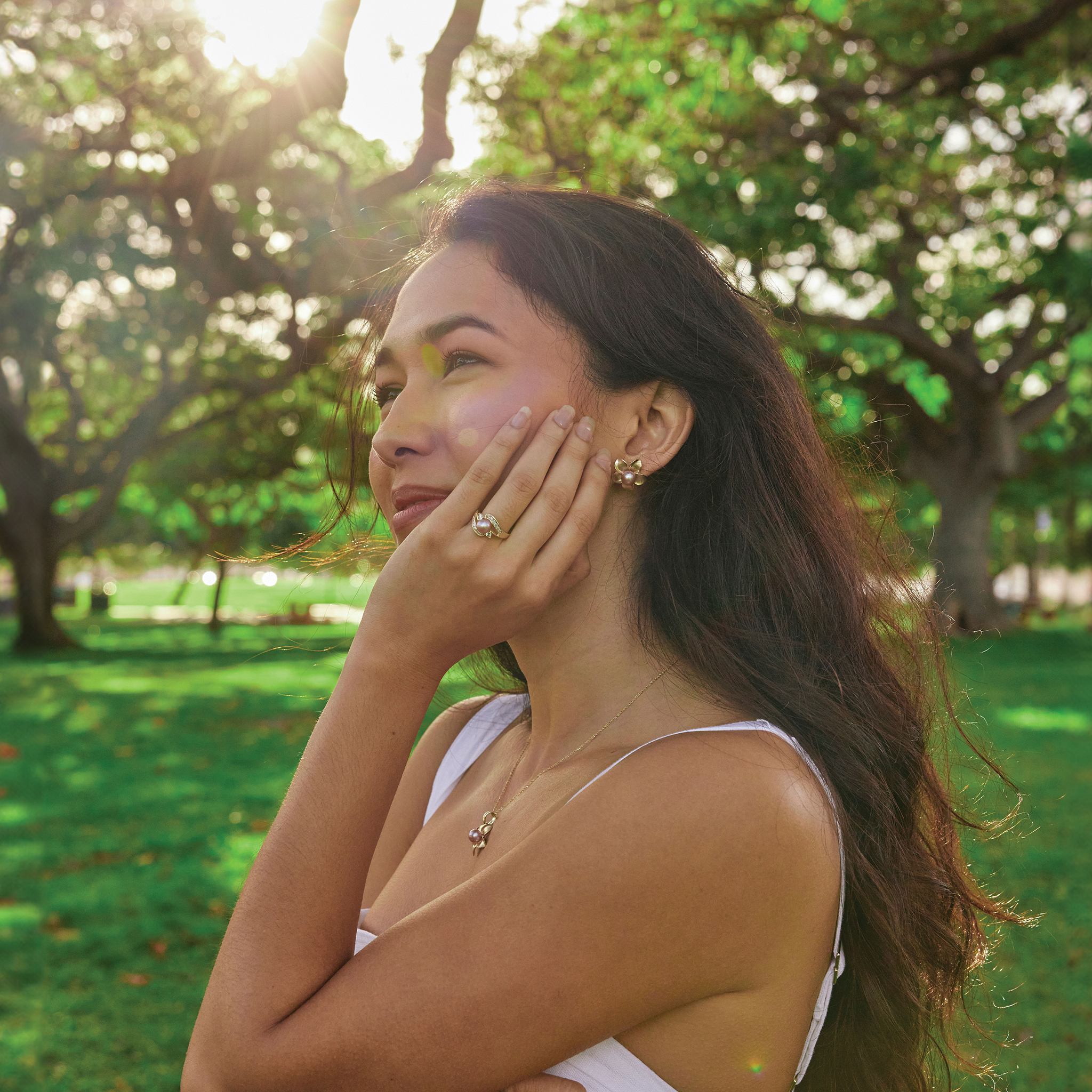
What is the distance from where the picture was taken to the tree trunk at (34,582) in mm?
24984

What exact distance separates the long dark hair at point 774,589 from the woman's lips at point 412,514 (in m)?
0.41

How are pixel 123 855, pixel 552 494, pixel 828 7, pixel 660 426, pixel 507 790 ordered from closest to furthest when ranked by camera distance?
pixel 552 494 → pixel 660 426 → pixel 507 790 → pixel 123 855 → pixel 828 7

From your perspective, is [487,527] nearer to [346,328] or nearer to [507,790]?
[507,790]

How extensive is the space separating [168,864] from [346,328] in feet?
22.6

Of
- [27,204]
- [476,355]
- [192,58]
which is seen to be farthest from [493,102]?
[476,355]

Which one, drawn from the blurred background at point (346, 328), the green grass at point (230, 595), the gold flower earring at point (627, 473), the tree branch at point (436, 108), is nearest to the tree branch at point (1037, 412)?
the blurred background at point (346, 328)

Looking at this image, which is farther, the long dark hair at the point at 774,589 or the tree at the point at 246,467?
the tree at the point at 246,467

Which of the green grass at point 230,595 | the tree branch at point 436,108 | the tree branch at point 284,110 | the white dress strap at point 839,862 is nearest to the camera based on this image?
the white dress strap at point 839,862

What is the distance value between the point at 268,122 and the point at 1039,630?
28174 mm

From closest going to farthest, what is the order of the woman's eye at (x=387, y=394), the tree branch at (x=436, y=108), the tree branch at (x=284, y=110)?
1. the woman's eye at (x=387, y=394)
2. the tree branch at (x=284, y=110)
3. the tree branch at (x=436, y=108)

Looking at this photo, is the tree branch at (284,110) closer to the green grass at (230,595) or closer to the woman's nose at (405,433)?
the woman's nose at (405,433)

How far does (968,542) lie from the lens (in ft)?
86.5

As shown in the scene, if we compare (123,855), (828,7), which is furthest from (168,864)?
(828,7)

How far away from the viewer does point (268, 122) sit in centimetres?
1173
